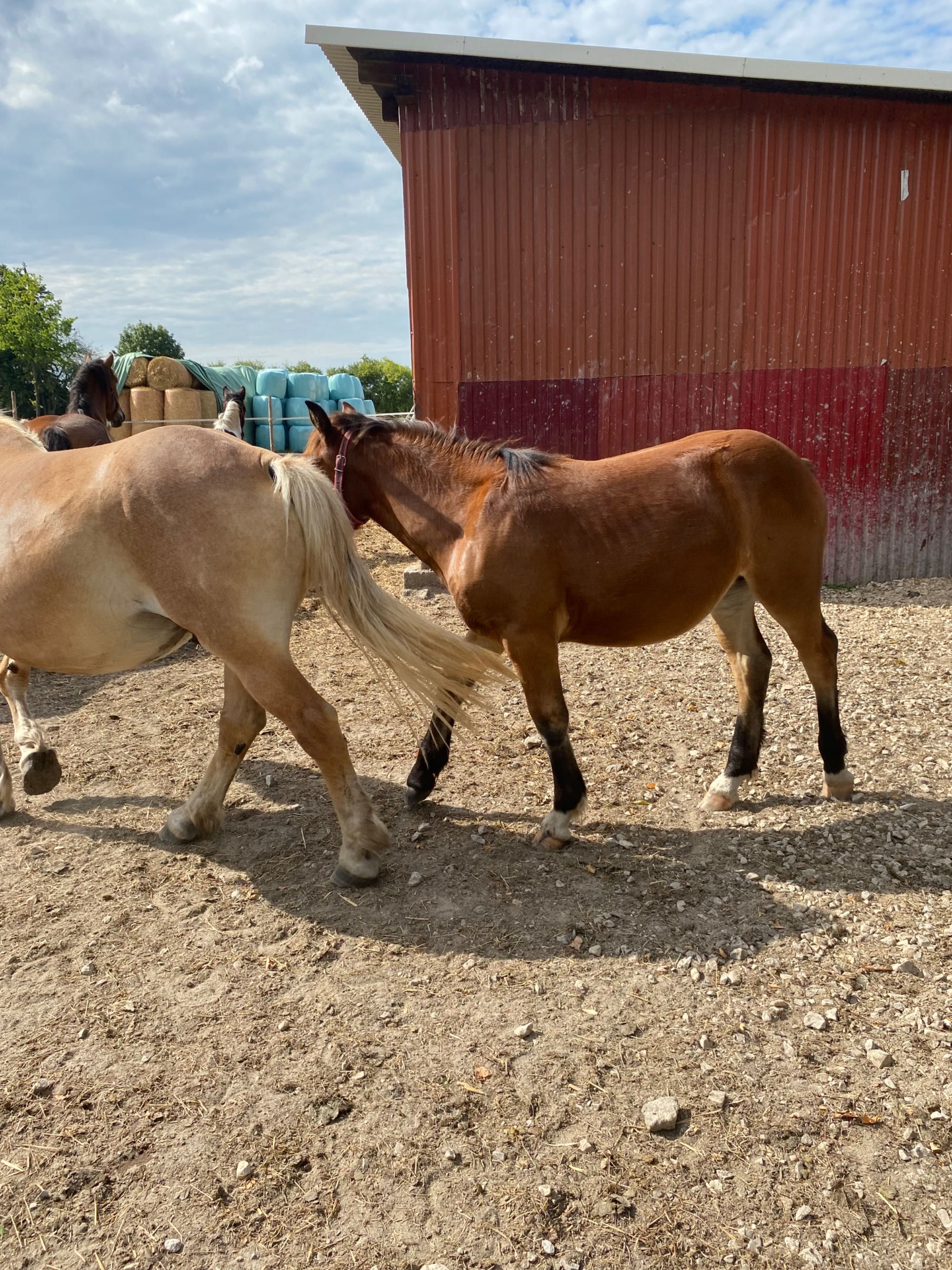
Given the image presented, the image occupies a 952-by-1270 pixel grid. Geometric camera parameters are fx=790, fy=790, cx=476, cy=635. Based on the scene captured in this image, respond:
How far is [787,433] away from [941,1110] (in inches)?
281

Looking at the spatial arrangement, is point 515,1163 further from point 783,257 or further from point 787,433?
point 783,257

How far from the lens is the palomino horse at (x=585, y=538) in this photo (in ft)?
10.8

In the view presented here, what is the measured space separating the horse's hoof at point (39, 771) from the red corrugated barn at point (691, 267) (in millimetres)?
5131

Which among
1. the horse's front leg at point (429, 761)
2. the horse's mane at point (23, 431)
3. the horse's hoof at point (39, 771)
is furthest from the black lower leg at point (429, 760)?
the horse's mane at point (23, 431)

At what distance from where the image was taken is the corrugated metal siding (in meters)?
7.45

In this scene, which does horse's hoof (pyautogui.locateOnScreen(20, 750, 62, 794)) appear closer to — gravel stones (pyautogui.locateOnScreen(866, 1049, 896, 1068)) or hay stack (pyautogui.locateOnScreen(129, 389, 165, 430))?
gravel stones (pyautogui.locateOnScreen(866, 1049, 896, 1068))

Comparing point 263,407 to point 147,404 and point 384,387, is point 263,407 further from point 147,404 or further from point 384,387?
point 384,387

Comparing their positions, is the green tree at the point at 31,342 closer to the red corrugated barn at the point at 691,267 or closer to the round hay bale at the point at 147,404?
the round hay bale at the point at 147,404

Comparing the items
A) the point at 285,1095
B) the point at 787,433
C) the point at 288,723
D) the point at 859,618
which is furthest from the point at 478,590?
the point at 787,433

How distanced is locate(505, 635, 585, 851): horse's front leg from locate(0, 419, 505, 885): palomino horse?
14 cm

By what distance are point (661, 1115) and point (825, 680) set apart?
88.8 inches

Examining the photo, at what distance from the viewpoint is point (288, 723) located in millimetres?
→ 3000

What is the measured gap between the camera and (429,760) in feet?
12.4

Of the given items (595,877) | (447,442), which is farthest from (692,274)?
(595,877)
